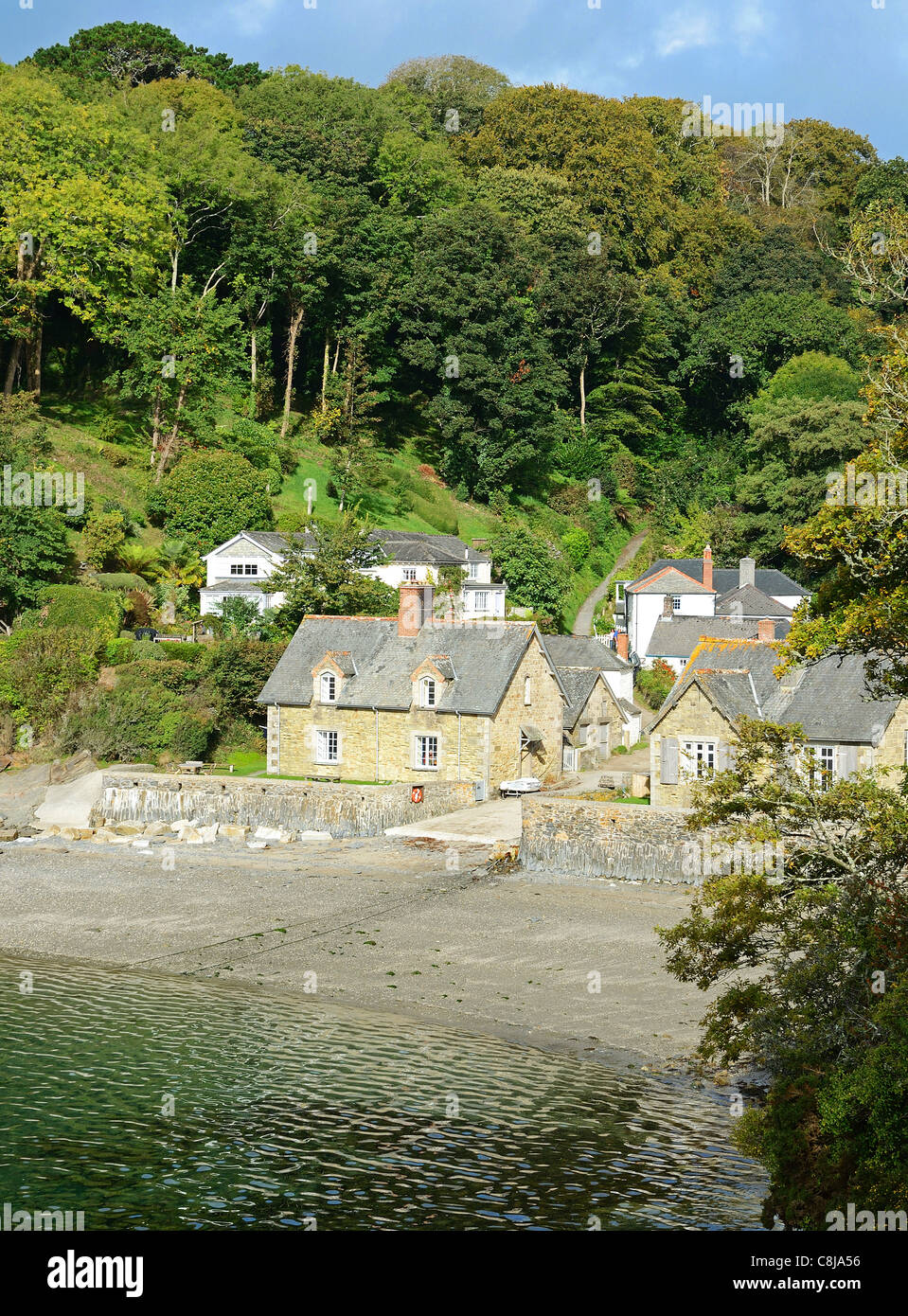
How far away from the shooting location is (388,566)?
214 ft

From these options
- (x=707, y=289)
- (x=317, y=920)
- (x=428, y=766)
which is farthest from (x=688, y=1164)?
(x=707, y=289)

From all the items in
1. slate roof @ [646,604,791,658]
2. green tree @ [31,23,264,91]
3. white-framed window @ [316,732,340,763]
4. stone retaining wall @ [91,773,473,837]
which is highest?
green tree @ [31,23,264,91]

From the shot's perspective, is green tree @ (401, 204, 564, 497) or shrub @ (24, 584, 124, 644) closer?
shrub @ (24, 584, 124, 644)

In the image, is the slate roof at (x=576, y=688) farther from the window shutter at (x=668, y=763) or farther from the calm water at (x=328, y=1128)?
the calm water at (x=328, y=1128)

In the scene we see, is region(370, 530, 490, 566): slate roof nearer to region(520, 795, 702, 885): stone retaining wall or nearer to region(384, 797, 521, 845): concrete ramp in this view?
region(384, 797, 521, 845): concrete ramp

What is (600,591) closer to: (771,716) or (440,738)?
(440,738)

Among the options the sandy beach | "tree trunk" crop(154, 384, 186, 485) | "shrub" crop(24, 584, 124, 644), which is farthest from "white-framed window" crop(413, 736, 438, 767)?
"tree trunk" crop(154, 384, 186, 485)

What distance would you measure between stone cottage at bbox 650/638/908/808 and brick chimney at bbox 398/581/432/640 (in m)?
10.9

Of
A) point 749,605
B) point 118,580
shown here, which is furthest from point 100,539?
point 749,605

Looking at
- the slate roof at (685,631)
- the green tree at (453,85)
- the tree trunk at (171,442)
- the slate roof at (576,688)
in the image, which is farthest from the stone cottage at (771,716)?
the green tree at (453,85)

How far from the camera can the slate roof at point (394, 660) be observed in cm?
4544

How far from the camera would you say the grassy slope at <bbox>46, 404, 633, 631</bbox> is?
6506 cm
